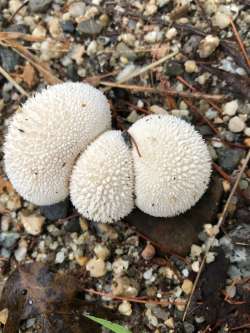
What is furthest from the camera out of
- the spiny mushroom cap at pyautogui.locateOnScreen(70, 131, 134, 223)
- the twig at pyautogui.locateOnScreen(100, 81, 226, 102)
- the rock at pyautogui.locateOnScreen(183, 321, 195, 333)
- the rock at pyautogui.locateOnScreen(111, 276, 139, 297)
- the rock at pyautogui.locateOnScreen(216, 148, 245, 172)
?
the twig at pyautogui.locateOnScreen(100, 81, 226, 102)

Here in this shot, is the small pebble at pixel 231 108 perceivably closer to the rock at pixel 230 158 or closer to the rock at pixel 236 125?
the rock at pixel 236 125

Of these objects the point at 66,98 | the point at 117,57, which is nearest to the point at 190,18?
the point at 117,57

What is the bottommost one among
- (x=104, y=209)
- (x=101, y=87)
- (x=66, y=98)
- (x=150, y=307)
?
(x=150, y=307)

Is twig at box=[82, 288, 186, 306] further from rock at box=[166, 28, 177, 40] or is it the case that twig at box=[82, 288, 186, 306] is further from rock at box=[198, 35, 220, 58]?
rock at box=[166, 28, 177, 40]

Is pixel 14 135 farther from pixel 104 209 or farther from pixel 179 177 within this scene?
pixel 179 177

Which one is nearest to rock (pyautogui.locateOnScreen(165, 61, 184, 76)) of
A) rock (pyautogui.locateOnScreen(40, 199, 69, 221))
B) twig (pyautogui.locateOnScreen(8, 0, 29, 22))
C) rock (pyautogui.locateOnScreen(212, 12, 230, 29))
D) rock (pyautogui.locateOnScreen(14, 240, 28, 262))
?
rock (pyautogui.locateOnScreen(212, 12, 230, 29))

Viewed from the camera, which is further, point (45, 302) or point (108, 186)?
point (45, 302)
